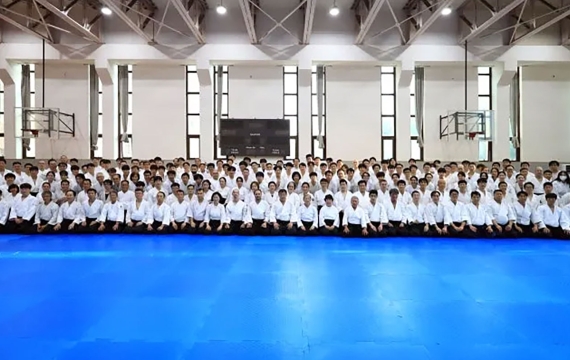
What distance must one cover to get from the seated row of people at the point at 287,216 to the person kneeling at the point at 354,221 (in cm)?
1

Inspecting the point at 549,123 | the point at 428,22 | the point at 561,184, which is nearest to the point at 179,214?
the point at 428,22

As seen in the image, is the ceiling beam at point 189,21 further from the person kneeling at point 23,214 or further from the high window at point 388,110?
the high window at point 388,110

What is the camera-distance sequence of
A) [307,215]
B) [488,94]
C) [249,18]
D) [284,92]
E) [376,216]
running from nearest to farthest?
[376,216], [307,215], [249,18], [284,92], [488,94]

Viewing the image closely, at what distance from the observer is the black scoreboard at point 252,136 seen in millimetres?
11992

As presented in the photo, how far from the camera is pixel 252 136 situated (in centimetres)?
1202

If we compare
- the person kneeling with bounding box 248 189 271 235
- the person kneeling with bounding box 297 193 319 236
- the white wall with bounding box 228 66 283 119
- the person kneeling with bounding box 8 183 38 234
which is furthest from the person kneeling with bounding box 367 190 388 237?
the person kneeling with bounding box 8 183 38 234

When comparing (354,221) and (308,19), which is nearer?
(354,221)

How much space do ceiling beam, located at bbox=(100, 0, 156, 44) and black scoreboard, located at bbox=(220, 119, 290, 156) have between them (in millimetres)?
3344

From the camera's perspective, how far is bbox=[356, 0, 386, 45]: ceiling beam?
9.20 metres

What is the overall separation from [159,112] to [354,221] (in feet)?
27.5

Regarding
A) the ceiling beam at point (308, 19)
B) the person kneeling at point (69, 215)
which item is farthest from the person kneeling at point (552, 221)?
the person kneeling at point (69, 215)

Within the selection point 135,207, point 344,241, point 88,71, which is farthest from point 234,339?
point 88,71

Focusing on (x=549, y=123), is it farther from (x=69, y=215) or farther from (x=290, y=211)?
(x=69, y=215)

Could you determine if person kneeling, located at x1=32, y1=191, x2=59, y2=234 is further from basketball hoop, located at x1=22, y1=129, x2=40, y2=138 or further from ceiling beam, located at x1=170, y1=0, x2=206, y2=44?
ceiling beam, located at x1=170, y1=0, x2=206, y2=44
